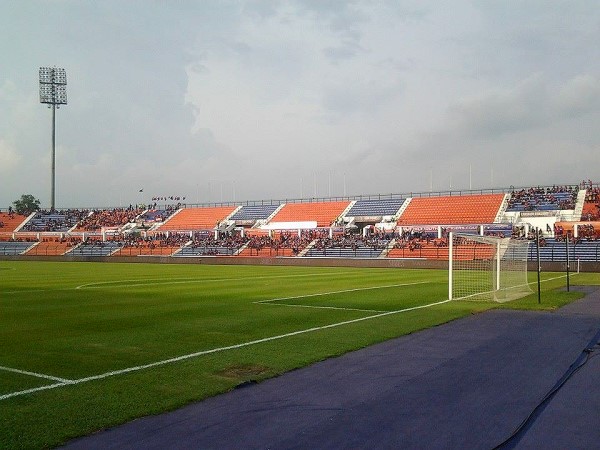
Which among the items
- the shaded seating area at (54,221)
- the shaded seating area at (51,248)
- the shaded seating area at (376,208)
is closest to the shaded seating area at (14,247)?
the shaded seating area at (51,248)

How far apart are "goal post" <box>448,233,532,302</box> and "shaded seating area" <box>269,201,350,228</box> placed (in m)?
42.2

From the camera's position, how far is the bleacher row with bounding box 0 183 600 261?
52.8 metres

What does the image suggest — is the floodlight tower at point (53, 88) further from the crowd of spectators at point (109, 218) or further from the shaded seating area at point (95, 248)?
the shaded seating area at point (95, 248)

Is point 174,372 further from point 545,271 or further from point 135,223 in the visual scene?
point 135,223

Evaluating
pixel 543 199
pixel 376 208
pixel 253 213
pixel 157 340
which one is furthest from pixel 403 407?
pixel 253 213

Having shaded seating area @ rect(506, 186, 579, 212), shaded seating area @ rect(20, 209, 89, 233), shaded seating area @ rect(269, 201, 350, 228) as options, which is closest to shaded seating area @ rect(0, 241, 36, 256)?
shaded seating area @ rect(20, 209, 89, 233)

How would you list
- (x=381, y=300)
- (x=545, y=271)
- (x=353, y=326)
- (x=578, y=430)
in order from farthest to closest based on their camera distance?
(x=545, y=271)
(x=381, y=300)
(x=353, y=326)
(x=578, y=430)

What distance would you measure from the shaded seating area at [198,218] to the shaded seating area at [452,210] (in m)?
25.1

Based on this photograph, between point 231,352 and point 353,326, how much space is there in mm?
3756

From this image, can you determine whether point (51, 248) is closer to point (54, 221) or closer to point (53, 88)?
point (54, 221)

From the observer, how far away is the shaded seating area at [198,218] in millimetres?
72887

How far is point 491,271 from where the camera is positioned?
20531 millimetres

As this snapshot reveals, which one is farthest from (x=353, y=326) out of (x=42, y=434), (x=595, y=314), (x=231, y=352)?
(x=42, y=434)

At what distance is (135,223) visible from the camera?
3044 inches
